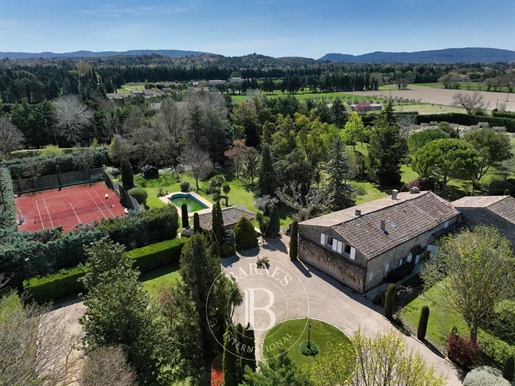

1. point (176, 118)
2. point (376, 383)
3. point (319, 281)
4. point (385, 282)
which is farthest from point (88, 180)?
point (376, 383)

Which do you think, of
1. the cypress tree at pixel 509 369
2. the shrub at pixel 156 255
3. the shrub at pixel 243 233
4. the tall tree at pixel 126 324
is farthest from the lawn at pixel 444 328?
the shrub at pixel 156 255

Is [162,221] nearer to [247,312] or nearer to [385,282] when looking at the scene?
[247,312]

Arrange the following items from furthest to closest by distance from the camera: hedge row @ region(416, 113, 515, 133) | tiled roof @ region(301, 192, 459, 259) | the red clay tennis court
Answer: hedge row @ region(416, 113, 515, 133) → the red clay tennis court → tiled roof @ region(301, 192, 459, 259)

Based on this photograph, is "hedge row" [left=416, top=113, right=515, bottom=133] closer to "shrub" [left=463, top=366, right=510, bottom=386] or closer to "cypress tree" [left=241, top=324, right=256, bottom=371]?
"shrub" [left=463, top=366, right=510, bottom=386]

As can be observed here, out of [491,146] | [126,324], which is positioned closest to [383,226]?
[126,324]

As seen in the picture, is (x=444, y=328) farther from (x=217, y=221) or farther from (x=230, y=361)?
(x=217, y=221)

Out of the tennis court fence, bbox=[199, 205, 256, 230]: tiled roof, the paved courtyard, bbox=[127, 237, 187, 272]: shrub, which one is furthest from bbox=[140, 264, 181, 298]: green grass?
the tennis court fence
